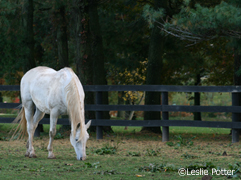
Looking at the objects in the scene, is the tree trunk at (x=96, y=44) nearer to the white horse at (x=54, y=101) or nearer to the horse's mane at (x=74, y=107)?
the white horse at (x=54, y=101)

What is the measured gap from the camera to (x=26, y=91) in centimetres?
713

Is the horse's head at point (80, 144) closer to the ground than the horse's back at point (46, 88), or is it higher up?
closer to the ground

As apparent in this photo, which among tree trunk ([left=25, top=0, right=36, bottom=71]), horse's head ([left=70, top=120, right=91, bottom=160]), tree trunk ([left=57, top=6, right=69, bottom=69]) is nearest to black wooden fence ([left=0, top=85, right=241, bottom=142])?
tree trunk ([left=25, top=0, right=36, bottom=71])

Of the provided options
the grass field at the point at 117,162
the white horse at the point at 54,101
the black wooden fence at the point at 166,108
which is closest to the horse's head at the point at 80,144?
the white horse at the point at 54,101

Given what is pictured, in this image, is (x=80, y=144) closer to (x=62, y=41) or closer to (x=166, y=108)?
(x=166, y=108)

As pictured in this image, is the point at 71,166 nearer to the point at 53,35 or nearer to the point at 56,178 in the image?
the point at 56,178

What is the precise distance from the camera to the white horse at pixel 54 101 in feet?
19.7

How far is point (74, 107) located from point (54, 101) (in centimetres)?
54

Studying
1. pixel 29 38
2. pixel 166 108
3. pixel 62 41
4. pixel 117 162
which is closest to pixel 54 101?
pixel 117 162

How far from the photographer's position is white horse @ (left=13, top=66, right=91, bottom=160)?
5996 mm

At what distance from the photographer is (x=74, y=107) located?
20.0 feet

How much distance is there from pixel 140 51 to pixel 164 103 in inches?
233

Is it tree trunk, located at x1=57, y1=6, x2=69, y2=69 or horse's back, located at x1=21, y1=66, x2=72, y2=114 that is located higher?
tree trunk, located at x1=57, y1=6, x2=69, y2=69

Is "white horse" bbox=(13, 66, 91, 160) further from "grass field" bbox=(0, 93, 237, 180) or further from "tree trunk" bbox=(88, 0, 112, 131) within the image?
"tree trunk" bbox=(88, 0, 112, 131)
